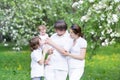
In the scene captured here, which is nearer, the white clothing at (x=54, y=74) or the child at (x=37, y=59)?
the white clothing at (x=54, y=74)

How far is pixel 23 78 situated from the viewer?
14805mm

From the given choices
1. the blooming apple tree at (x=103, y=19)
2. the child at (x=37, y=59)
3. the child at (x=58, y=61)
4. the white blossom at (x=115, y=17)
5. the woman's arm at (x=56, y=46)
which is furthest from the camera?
the blooming apple tree at (x=103, y=19)

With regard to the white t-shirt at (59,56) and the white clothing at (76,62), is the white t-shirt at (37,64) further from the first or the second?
the white clothing at (76,62)

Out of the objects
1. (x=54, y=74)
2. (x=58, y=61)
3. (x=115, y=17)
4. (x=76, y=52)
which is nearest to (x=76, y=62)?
(x=76, y=52)

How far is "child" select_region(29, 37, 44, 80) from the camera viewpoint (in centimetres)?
890

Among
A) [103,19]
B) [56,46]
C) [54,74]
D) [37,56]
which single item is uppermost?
[103,19]

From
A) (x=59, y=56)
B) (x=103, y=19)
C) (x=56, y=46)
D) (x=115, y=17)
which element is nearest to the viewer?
(x=56, y=46)

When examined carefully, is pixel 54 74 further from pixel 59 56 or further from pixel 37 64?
pixel 37 64

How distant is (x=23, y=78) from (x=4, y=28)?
5.33m

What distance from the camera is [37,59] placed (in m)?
8.98

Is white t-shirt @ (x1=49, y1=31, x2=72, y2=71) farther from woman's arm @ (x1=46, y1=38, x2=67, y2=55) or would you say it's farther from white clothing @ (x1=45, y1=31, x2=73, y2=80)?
woman's arm @ (x1=46, y1=38, x2=67, y2=55)

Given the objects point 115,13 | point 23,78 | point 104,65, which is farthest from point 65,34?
point 104,65

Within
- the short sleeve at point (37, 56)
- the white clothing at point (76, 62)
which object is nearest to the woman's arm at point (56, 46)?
the white clothing at point (76, 62)

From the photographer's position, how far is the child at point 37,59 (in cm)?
890
